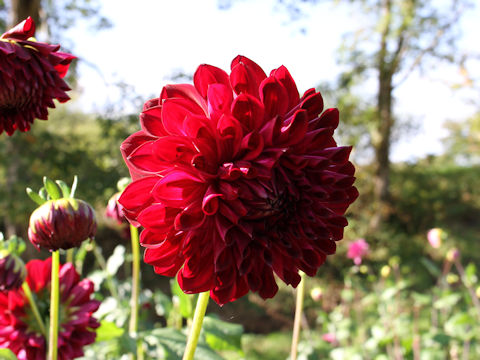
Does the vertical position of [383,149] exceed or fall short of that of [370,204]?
it exceeds it

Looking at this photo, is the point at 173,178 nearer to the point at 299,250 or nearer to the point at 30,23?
the point at 299,250

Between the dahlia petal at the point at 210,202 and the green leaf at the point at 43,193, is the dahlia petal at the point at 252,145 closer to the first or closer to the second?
the dahlia petal at the point at 210,202

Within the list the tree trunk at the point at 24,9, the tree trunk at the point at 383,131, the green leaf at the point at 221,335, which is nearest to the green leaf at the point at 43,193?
the green leaf at the point at 221,335

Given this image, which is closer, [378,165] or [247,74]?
[247,74]

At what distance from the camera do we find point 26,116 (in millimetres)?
696

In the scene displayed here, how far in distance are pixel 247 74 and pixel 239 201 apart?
0.59 ft

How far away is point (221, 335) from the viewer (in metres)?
1.07

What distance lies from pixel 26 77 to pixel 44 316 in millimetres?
536

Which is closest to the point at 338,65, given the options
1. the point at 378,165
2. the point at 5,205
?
the point at 378,165

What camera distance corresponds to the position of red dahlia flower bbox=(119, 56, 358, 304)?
56 centimetres

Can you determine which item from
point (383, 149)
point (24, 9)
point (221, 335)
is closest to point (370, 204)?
point (383, 149)

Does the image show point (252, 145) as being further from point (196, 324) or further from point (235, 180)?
point (196, 324)

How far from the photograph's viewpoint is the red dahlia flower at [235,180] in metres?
0.56

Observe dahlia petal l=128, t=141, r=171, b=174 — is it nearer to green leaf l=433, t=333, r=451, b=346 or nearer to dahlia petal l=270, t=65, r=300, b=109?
dahlia petal l=270, t=65, r=300, b=109
